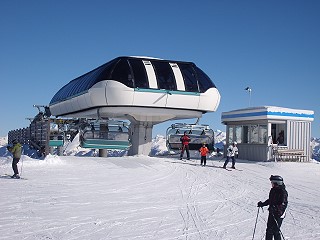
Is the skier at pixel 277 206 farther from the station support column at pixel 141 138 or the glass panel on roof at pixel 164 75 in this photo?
the station support column at pixel 141 138

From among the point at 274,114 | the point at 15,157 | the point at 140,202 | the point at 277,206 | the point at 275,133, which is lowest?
the point at 140,202

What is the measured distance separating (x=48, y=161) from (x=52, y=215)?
9.54m

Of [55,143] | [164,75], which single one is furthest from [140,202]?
[55,143]

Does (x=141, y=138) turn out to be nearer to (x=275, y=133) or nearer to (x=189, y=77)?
(x=189, y=77)

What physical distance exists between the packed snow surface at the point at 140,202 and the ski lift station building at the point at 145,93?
4014 millimetres

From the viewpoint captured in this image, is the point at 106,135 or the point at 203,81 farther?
the point at 106,135

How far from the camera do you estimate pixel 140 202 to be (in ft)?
38.4

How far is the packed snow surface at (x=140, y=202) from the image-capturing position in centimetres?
Result: 855

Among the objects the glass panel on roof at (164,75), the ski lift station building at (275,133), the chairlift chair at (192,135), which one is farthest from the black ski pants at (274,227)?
the chairlift chair at (192,135)

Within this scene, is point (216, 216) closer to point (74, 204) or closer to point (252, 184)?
point (74, 204)

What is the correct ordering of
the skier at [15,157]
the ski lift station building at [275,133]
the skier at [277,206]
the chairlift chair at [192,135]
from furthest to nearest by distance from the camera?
1. the chairlift chair at [192,135]
2. the ski lift station building at [275,133]
3. the skier at [15,157]
4. the skier at [277,206]

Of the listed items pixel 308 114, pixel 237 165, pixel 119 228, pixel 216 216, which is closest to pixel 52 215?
pixel 119 228

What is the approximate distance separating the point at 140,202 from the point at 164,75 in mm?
12558

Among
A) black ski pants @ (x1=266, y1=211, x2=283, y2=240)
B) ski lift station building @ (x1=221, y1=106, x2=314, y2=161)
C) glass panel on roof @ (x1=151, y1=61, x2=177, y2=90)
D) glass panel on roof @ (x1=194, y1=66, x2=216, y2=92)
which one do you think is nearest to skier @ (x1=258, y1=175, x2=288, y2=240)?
black ski pants @ (x1=266, y1=211, x2=283, y2=240)
